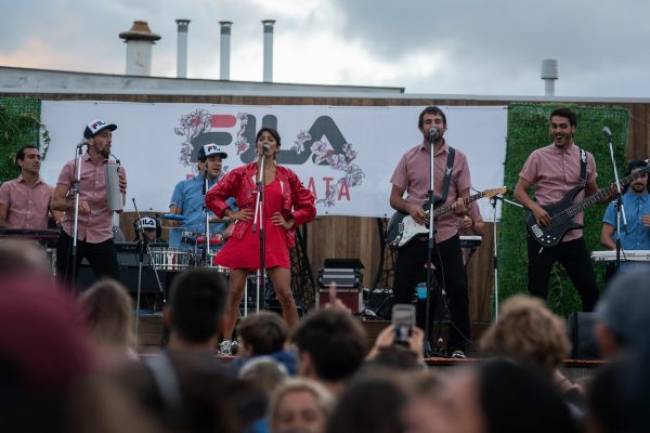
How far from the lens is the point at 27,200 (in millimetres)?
13578

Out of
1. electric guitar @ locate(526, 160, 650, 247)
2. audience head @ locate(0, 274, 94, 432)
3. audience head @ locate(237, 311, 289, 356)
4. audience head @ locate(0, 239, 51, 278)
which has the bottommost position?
audience head @ locate(237, 311, 289, 356)

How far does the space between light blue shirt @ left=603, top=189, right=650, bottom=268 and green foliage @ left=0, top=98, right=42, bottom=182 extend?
A: 7143 millimetres

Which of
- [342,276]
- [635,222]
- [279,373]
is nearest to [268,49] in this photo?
[342,276]

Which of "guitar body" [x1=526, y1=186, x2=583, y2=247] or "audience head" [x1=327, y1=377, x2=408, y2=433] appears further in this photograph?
"guitar body" [x1=526, y1=186, x2=583, y2=247]

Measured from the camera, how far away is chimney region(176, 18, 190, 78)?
114 feet

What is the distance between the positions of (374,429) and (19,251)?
0.96m

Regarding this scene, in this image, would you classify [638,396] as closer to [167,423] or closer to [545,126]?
[167,423]

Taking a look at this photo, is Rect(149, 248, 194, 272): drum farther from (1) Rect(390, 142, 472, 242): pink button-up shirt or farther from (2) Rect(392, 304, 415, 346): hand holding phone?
(2) Rect(392, 304, 415, 346): hand holding phone

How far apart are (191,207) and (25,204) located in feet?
6.71

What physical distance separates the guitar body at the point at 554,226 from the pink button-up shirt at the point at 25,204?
481 centimetres

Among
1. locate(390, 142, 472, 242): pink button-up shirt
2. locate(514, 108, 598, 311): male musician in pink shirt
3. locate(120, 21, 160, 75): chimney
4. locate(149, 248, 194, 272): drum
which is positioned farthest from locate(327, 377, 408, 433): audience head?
locate(120, 21, 160, 75): chimney

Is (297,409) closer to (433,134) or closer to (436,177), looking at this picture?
(433,134)

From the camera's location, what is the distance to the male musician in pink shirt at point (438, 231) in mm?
11508

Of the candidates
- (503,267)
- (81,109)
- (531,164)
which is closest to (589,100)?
(503,267)
